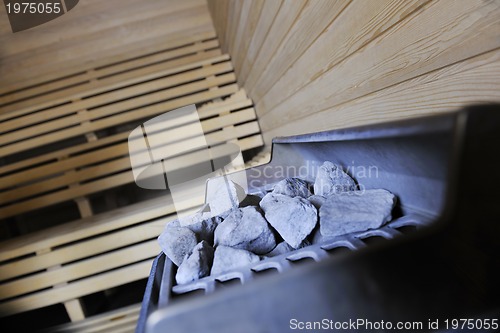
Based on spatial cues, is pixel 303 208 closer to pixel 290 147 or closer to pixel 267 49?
pixel 290 147

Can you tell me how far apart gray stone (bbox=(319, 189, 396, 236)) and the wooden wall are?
217mm

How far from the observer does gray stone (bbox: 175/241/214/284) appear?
622 mm

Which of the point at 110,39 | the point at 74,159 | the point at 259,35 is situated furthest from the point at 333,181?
the point at 110,39

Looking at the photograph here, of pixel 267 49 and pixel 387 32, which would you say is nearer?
pixel 387 32

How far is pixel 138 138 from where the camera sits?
2.81 m

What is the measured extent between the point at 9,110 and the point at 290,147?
326 centimetres

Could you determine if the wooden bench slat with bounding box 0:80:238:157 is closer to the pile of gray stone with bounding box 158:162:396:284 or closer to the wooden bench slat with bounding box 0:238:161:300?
the wooden bench slat with bounding box 0:238:161:300

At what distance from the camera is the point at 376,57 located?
2.60ft

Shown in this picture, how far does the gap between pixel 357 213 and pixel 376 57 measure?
43 centimetres

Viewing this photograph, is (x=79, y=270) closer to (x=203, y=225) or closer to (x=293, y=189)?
(x=203, y=225)

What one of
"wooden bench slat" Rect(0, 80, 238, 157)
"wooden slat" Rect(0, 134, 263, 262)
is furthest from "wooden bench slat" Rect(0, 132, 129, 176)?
"wooden slat" Rect(0, 134, 263, 262)

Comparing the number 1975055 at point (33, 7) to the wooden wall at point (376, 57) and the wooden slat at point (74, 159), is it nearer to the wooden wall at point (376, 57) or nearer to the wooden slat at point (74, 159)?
the wooden slat at point (74, 159)

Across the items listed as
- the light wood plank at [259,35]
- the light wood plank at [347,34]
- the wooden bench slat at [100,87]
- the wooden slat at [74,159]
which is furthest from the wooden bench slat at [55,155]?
the light wood plank at [347,34]

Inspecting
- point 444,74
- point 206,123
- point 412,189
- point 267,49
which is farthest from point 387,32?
point 206,123
